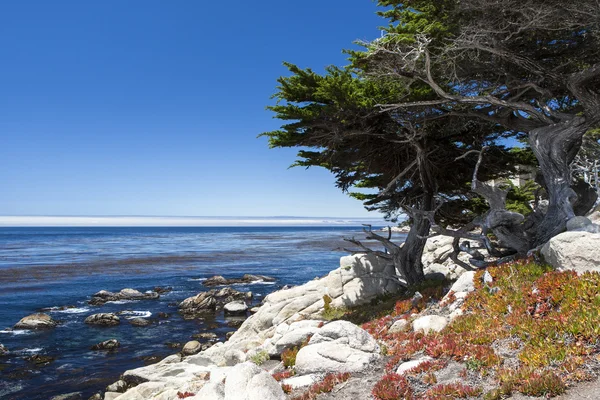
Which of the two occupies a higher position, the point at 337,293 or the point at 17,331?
the point at 337,293

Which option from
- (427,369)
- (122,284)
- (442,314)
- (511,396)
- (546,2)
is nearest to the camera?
(511,396)

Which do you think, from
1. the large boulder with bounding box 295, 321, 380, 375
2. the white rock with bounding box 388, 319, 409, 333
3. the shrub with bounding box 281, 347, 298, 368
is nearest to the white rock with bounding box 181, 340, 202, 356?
the shrub with bounding box 281, 347, 298, 368

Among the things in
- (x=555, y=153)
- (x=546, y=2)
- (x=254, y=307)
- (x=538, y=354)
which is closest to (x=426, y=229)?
(x=555, y=153)

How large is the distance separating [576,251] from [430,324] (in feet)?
11.4

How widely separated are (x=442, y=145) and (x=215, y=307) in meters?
19.8

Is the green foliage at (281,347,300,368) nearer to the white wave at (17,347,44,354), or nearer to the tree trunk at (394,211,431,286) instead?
the tree trunk at (394,211,431,286)

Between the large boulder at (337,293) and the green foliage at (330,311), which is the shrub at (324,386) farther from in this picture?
the large boulder at (337,293)

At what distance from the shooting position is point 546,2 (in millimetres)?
9305

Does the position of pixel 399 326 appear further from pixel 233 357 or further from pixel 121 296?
pixel 121 296

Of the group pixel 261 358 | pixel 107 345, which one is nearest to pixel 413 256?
pixel 261 358

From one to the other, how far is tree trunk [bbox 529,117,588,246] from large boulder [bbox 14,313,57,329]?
2487 centimetres

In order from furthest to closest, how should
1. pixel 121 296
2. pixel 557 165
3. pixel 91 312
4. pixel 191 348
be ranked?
pixel 121 296, pixel 91 312, pixel 191 348, pixel 557 165

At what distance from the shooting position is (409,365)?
23.7ft

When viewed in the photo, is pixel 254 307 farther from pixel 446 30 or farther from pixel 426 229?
pixel 446 30
